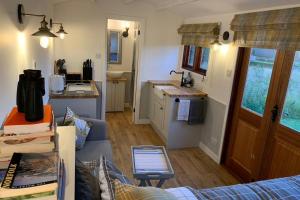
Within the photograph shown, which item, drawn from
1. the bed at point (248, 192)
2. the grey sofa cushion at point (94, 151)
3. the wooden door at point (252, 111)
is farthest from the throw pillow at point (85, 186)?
the wooden door at point (252, 111)

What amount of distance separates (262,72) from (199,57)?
59.1 inches

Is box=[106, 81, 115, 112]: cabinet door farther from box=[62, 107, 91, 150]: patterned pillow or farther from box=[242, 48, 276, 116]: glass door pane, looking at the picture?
box=[242, 48, 276, 116]: glass door pane

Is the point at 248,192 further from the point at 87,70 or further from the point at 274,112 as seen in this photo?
the point at 87,70

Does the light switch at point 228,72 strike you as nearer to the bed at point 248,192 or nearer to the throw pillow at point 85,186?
the bed at point 248,192

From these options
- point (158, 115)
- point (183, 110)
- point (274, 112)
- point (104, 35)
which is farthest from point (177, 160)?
point (104, 35)

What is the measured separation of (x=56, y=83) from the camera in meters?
3.22

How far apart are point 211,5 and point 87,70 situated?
2310 millimetres

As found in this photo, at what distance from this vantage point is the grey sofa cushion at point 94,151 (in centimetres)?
233

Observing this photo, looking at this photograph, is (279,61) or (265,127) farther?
(265,127)

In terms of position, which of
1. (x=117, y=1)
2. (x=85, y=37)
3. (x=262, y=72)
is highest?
(x=117, y=1)

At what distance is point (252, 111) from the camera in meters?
2.88

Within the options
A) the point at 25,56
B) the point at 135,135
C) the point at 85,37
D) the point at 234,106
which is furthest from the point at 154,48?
the point at 25,56

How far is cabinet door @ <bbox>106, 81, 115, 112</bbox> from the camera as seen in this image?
5146 mm

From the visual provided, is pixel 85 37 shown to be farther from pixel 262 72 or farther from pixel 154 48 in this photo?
pixel 262 72
